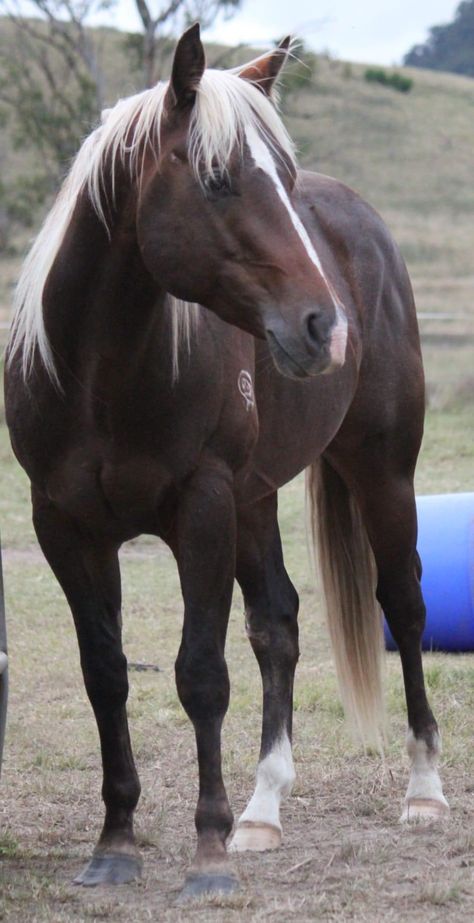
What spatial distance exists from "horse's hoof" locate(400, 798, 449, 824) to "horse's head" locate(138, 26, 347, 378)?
1782 mm

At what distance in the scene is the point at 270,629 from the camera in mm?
4250

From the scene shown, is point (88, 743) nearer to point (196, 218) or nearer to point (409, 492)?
point (409, 492)

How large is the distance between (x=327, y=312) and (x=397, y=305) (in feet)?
6.16

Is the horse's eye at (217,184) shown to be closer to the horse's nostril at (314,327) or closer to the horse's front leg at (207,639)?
the horse's nostril at (314,327)

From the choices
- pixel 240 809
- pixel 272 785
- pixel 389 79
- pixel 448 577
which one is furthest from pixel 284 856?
pixel 389 79

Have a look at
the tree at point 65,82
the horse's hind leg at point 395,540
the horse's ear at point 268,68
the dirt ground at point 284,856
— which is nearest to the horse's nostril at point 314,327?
the horse's ear at point 268,68

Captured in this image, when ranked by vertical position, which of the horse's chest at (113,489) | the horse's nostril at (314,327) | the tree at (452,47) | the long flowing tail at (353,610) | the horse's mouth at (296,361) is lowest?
the long flowing tail at (353,610)

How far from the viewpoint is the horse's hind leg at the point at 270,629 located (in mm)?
4016

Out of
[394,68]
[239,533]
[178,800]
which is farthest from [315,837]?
[394,68]

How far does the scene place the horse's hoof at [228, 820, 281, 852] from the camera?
374cm

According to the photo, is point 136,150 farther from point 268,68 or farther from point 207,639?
point 207,639

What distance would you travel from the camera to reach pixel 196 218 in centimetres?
282

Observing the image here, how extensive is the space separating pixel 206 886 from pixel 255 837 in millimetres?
643

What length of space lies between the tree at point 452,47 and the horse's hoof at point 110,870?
2725 inches
